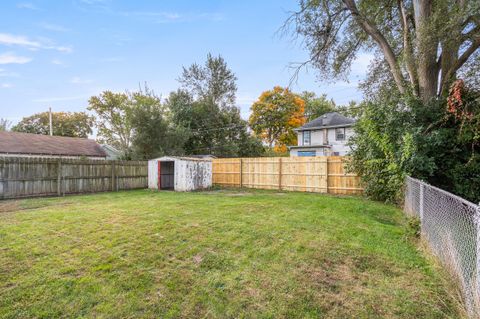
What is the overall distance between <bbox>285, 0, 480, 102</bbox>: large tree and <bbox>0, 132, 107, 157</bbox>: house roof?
57.6 ft

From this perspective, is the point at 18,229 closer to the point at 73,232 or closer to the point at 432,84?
the point at 73,232

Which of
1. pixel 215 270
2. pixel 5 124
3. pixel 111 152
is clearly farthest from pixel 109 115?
pixel 215 270

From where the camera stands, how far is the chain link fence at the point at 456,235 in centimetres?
215

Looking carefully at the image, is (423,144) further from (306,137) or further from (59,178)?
(306,137)

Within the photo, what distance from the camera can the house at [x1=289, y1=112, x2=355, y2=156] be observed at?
23.1 m

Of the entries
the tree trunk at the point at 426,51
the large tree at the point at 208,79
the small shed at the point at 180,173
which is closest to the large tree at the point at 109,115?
the large tree at the point at 208,79

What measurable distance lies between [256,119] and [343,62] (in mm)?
20498

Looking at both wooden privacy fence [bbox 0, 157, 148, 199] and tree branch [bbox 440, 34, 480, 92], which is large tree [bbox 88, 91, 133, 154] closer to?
wooden privacy fence [bbox 0, 157, 148, 199]

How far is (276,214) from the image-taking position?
239 inches

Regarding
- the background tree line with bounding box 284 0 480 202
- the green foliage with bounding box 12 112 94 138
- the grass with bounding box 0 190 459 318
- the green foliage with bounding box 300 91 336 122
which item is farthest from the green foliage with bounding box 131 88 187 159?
the green foliage with bounding box 300 91 336 122

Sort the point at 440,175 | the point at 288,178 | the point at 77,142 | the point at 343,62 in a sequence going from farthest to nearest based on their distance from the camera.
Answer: the point at 77,142
the point at 288,178
the point at 343,62
the point at 440,175

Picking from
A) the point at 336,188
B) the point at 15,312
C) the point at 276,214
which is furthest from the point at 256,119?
the point at 15,312

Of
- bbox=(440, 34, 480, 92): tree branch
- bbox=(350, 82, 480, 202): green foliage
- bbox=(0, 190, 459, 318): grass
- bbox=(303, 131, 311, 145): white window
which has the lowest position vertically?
bbox=(0, 190, 459, 318): grass

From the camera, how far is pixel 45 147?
17.6 meters
